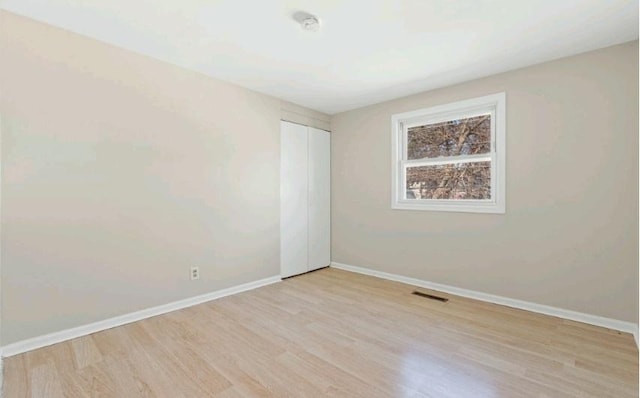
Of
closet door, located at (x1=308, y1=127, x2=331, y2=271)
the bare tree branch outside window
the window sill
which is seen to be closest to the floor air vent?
the window sill

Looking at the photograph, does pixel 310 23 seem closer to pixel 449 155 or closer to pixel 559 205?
pixel 449 155

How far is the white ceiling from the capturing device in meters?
1.94

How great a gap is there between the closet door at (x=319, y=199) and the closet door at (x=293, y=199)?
4.1 inches

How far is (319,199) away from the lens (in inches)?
170

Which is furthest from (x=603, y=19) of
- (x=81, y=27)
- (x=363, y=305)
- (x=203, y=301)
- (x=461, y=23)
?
(x=203, y=301)

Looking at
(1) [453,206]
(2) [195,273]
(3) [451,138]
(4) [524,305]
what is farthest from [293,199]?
(4) [524,305]

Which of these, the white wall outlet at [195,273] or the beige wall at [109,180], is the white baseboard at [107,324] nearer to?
the beige wall at [109,180]

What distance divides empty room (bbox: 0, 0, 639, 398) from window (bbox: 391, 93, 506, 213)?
0.02 m

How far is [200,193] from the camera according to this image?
9.78 feet

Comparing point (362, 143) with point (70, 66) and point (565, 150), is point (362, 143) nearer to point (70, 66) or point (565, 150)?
point (565, 150)

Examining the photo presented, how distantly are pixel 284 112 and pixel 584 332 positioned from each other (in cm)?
369

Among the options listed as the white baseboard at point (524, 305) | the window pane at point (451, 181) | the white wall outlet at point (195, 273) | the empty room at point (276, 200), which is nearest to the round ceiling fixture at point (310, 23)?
the empty room at point (276, 200)

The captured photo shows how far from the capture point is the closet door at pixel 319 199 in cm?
420

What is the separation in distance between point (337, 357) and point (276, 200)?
7.06 ft
